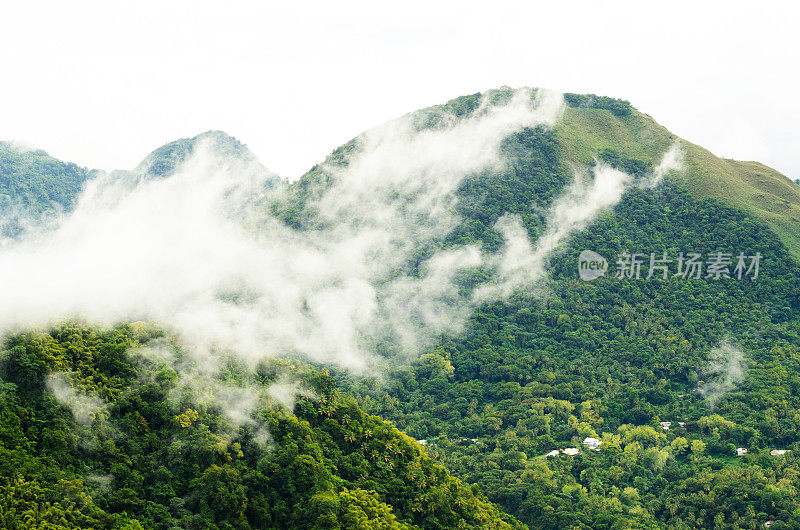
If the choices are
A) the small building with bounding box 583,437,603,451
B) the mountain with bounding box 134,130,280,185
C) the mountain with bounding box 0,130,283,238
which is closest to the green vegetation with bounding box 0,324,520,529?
the small building with bounding box 583,437,603,451

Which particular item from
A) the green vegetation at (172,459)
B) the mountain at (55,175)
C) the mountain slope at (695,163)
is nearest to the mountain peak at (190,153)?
the mountain at (55,175)

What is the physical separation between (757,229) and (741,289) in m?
10.1

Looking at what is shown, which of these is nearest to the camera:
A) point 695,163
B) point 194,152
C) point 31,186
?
point 695,163

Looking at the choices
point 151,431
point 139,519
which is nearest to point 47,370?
point 151,431

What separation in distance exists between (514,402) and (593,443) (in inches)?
430

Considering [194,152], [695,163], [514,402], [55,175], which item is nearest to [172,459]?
[514,402]

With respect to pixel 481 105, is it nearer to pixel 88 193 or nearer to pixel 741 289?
pixel 741 289

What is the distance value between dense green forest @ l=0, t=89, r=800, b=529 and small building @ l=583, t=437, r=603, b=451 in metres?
0.20

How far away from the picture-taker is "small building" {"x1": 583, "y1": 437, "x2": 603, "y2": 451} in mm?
74500

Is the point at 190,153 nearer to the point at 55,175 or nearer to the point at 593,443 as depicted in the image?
the point at 55,175

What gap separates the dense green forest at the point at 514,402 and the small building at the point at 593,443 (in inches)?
8.0

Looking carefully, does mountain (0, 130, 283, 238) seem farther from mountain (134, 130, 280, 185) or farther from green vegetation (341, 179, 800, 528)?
green vegetation (341, 179, 800, 528)

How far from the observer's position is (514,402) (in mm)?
83375

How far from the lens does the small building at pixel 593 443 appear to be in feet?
244
